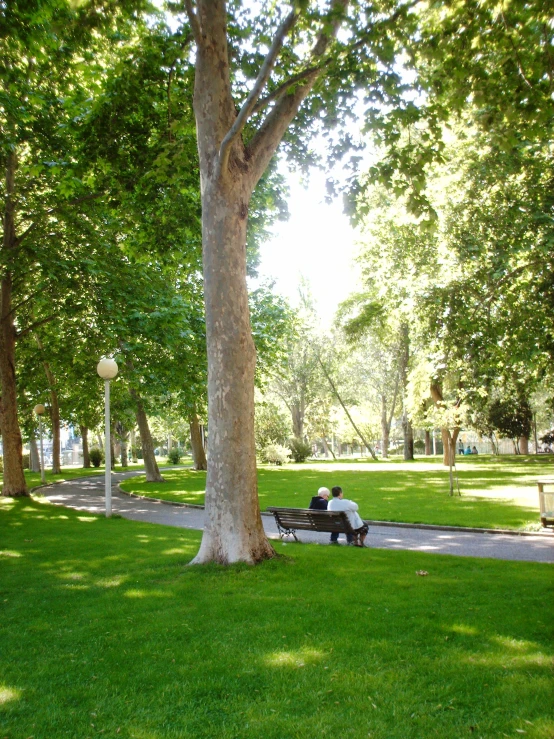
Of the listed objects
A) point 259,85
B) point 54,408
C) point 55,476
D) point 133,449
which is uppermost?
point 259,85

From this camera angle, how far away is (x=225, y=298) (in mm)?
8203

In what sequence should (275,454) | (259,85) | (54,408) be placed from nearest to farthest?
(259,85)
(54,408)
(275,454)

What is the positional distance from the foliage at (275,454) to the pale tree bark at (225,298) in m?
36.6

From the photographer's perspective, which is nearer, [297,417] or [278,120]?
[278,120]

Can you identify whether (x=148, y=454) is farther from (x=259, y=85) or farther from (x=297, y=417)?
(x=297, y=417)

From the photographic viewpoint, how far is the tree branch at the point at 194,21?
26.9 feet

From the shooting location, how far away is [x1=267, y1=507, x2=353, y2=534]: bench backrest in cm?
1061

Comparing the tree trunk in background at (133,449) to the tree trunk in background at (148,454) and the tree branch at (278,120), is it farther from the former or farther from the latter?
the tree branch at (278,120)

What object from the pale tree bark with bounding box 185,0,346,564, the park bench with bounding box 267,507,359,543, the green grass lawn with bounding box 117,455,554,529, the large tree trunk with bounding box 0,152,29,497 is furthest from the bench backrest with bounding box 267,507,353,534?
the large tree trunk with bounding box 0,152,29,497

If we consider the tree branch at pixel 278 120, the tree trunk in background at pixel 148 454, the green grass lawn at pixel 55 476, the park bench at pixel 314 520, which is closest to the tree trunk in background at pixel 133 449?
the green grass lawn at pixel 55 476

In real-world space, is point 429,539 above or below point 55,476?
below

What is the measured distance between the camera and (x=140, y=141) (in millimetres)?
11688

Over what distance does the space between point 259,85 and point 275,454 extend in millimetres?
38389

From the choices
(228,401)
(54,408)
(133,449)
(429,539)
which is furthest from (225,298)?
(133,449)
